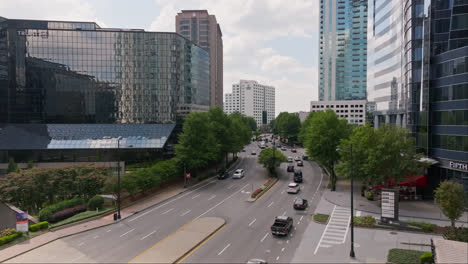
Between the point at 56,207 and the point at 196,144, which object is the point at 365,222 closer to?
the point at 196,144

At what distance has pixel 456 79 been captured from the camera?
40.1 metres

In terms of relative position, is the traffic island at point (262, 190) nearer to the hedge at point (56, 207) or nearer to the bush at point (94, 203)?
the bush at point (94, 203)

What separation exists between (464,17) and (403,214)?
1079 inches

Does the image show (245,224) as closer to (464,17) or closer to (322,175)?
(322,175)

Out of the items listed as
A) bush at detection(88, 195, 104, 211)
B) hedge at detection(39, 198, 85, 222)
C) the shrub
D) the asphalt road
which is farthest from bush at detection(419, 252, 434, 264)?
hedge at detection(39, 198, 85, 222)

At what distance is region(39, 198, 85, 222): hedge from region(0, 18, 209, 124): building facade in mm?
38607

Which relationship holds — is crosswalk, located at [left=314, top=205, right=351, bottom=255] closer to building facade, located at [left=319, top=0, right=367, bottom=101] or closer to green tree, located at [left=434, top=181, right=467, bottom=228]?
green tree, located at [left=434, top=181, right=467, bottom=228]

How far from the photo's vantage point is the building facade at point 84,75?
7562cm

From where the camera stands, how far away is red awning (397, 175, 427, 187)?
43812 mm

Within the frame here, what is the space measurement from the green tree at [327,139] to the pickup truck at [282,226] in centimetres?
2236

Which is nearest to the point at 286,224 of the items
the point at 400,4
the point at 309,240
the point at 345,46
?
the point at 309,240

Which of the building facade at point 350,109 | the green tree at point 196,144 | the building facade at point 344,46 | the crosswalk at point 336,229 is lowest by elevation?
the crosswalk at point 336,229

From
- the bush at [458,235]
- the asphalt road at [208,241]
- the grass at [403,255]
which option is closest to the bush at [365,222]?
the asphalt road at [208,241]

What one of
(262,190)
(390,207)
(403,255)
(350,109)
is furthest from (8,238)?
(350,109)
